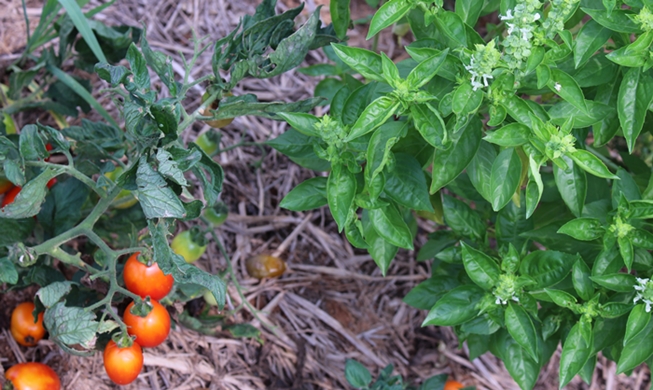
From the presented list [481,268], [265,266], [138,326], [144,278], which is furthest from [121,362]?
[481,268]

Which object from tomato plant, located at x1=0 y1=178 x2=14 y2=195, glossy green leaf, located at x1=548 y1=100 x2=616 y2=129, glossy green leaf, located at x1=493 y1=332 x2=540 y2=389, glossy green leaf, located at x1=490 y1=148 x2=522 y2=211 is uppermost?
glossy green leaf, located at x1=548 y1=100 x2=616 y2=129

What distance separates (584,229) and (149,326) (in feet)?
4.27

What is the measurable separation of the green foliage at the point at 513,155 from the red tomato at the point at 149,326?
559 mm

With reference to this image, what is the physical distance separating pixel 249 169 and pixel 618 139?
168 cm

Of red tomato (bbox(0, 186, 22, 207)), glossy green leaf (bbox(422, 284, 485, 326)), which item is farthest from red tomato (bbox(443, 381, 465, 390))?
red tomato (bbox(0, 186, 22, 207))

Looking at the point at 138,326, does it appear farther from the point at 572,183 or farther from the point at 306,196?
the point at 572,183

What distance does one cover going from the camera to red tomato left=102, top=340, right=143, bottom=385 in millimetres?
1877

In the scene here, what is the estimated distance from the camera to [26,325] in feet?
6.95

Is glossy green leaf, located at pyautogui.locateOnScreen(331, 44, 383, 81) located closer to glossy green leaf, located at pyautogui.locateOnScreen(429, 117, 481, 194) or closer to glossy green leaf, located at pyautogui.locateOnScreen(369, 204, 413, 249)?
glossy green leaf, located at pyautogui.locateOnScreen(429, 117, 481, 194)

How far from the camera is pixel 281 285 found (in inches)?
106

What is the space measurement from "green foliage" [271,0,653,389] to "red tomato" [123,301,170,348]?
56 cm

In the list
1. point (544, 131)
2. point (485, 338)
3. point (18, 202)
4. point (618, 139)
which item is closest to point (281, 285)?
point (485, 338)

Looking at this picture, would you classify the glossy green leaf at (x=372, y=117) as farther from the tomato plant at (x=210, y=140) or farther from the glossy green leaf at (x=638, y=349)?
the tomato plant at (x=210, y=140)

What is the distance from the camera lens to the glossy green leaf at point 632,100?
5.37 ft
